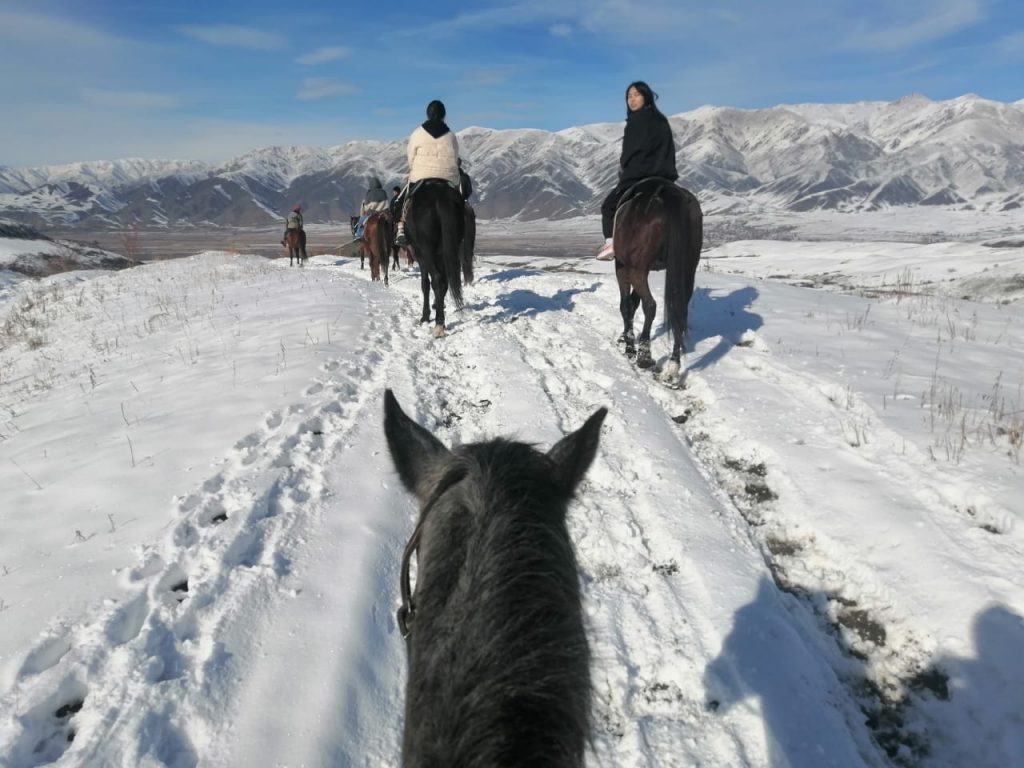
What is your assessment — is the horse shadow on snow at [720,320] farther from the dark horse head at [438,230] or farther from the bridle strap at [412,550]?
the bridle strap at [412,550]

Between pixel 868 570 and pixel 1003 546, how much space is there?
0.77 m

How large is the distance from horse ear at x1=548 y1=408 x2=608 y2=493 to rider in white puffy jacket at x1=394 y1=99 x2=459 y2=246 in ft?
25.2

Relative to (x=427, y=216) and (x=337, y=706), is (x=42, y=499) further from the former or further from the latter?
(x=427, y=216)

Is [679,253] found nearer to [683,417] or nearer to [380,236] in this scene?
[683,417]

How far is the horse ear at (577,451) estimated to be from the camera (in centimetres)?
184

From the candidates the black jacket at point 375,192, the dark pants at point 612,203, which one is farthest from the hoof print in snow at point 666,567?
the black jacket at point 375,192

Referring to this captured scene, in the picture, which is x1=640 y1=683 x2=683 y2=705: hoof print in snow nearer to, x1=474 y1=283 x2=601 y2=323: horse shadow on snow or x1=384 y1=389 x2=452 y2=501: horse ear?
x1=384 y1=389 x2=452 y2=501: horse ear

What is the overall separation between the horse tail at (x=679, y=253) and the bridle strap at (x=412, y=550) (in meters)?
5.54

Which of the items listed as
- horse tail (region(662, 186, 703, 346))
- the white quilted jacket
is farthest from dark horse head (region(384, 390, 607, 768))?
the white quilted jacket

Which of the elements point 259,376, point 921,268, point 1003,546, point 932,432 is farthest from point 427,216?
point 921,268

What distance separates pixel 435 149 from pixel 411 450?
25.3ft

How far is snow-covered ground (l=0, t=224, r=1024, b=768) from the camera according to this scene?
249 cm

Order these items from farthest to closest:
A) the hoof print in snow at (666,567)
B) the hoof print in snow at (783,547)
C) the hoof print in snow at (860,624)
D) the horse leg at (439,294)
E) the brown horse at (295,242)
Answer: the brown horse at (295,242)
the horse leg at (439,294)
the hoof print in snow at (783,547)
the hoof print in snow at (666,567)
the hoof print in snow at (860,624)

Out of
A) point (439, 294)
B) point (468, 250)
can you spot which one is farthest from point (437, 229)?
point (468, 250)
